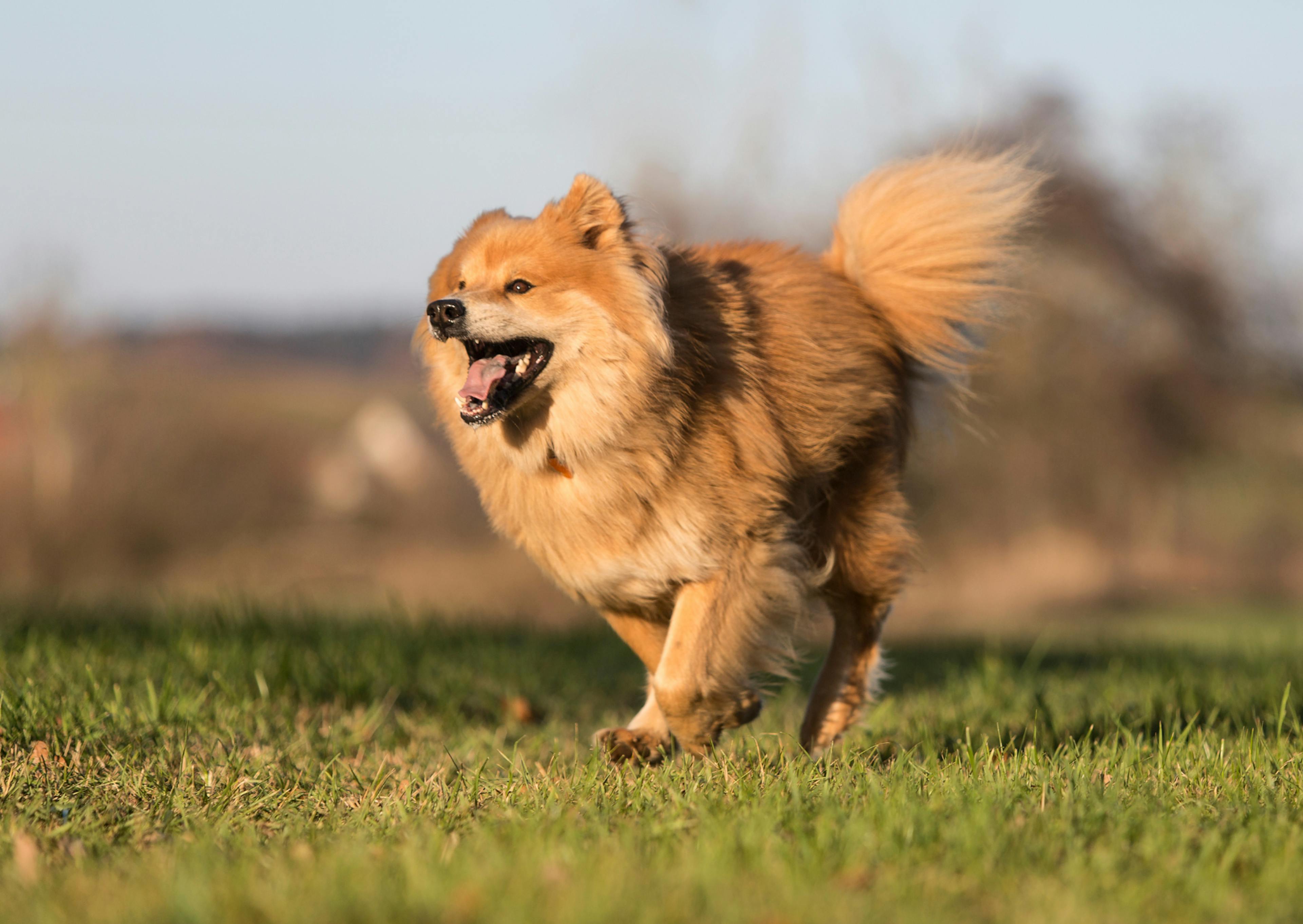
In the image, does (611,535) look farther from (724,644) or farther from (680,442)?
(724,644)

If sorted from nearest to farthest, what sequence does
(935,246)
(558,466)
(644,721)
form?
(558,466)
(644,721)
(935,246)

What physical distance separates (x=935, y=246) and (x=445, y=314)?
2.17 m

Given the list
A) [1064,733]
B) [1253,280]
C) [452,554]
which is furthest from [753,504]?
[1253,280]

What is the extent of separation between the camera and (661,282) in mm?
3988

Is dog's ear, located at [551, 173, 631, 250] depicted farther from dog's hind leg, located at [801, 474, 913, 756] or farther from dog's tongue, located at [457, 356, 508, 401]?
dog's hind leg, located at [801, 474, 913, 756]

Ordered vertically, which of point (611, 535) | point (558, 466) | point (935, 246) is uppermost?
point (935, 246)

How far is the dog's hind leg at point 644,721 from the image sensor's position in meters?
3.87

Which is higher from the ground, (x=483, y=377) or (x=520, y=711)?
(x=483, y=377)

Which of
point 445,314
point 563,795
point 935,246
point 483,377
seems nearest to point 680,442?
point 483,377

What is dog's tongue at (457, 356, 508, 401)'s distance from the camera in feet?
13.1

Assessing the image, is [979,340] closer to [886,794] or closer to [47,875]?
[886,794]

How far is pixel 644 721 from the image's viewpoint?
423cm

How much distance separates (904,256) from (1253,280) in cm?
2001

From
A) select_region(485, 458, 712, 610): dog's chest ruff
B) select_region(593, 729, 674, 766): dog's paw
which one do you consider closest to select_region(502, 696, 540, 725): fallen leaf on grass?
select_region(593, 729, 674, 766): dog's paw
